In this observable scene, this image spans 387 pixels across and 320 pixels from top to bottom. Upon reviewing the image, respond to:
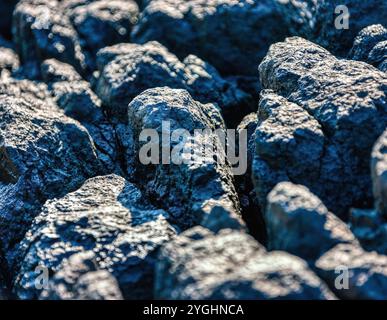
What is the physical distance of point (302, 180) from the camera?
6.21 m

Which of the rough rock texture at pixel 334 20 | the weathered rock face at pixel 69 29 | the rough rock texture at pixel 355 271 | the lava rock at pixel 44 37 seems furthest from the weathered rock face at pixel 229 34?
the rough rock texture at pixel 355 271

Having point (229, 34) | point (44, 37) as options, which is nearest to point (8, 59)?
point (44, 37)

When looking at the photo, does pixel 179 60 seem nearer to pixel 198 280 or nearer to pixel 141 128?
pixel 141 128

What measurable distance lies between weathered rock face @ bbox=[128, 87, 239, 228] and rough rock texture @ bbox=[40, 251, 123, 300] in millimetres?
1297

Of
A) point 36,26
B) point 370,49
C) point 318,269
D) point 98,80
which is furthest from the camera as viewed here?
point 36,26

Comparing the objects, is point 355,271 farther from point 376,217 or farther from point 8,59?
point 8,59

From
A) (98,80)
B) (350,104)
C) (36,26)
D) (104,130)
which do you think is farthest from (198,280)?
(36,26)

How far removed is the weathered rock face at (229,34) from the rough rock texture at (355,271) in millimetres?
5704

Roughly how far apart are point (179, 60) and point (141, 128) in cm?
314

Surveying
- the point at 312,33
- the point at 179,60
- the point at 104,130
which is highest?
the point at 312,33

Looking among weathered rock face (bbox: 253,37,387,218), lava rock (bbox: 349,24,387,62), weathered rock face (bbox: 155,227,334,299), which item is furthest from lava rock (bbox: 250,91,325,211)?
lava rock (bbox: 349,24,387,62)

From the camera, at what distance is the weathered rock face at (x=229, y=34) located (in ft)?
34.2

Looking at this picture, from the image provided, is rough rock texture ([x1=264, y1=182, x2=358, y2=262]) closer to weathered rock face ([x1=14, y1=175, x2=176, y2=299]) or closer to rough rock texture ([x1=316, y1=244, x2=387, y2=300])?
rough rock texture ([x1=316, y1=244, x2=387, y2=300])

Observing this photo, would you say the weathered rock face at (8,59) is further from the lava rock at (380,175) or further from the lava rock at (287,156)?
the lava rock at (380,175)
